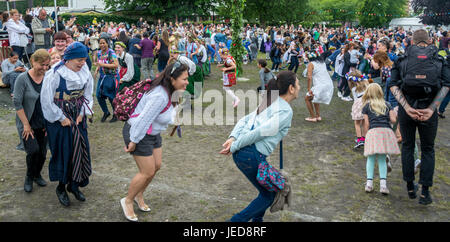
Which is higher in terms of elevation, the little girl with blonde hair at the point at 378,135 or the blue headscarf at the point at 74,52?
the blue headscarf at the point at 74,52

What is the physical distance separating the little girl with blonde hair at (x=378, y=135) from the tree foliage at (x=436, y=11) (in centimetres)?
5163

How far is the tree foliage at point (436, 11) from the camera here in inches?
1969

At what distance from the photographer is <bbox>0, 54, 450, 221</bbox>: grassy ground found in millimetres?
4574

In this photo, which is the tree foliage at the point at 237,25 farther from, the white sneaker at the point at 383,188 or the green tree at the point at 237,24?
the white sneaker at the point at 383,188

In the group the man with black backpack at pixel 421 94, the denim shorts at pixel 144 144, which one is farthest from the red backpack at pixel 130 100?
the man with black backpack at pixel 421 94

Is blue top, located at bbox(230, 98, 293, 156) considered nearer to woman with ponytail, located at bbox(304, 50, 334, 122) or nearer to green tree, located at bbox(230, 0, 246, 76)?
woman with ponytail, located at bbox(304, 50, 334, 122)

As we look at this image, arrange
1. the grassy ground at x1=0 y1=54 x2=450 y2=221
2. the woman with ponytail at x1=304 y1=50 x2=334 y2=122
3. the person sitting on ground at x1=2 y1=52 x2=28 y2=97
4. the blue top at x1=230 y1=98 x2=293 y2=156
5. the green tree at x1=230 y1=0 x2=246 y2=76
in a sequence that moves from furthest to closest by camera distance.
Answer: the green tree at x1=230 y1=0 x2=246 y2=76
the woman with ponytail at x1=304 y1=50 x2=334 y2=122
the person sitting on ground at x1=2 y1=52 x2=28 y2=97
the grassy ground at x1=0 y1=54 x2=450 y2=221
the blue top at x1=230 y1=98 x2=293 y2=156

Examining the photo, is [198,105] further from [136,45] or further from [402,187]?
[402,187]

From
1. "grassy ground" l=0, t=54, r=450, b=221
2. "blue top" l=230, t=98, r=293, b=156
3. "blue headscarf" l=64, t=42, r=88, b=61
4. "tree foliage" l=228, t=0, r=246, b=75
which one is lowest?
"grassy ground" l=0, t=54, r=450, b=221

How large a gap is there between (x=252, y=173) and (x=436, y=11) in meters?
57.0

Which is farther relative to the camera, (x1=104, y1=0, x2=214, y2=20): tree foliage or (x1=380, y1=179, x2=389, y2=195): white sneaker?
(x1=104, y1=0, x2=214, y2=20): tree foliage

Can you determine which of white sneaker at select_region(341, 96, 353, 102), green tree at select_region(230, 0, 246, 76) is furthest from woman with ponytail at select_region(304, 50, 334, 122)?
green tree at select_region(230, 0, 246, 76)

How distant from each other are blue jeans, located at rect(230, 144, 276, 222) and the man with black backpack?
7.58 feet

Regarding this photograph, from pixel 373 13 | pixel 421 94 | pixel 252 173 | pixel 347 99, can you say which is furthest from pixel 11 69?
pixel 373 13
